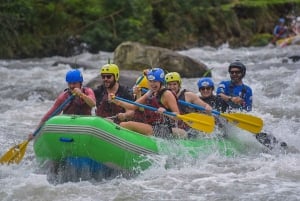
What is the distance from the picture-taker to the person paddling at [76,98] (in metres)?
7.45

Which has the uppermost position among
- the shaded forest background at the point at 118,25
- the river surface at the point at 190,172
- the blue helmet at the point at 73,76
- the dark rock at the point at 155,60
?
the shaded forest background at the point at 118,25

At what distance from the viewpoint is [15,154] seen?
7609mm

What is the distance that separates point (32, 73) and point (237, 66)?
8364mm

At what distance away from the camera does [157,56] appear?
15391 millimetres

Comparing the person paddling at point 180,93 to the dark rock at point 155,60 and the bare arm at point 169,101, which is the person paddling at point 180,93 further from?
the dark rock at point 155,60

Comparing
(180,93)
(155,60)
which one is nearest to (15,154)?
(180,93)

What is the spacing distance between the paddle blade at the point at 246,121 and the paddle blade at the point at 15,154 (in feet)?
8.46

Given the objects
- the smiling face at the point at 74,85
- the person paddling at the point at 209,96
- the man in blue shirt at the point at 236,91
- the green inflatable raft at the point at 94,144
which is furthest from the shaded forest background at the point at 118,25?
the green inflatable raft at the point at 94,144

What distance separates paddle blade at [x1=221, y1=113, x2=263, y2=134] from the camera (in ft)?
26.9

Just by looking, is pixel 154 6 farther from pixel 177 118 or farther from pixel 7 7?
pixel 177 118

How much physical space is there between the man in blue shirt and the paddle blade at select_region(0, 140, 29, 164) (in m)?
3.04

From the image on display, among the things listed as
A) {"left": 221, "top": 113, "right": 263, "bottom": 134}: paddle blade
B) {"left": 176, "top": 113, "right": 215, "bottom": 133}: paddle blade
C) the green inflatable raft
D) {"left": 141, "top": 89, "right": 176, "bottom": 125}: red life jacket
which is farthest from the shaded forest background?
the green inflatable raft

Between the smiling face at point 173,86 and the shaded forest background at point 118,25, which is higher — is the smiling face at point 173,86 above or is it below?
below

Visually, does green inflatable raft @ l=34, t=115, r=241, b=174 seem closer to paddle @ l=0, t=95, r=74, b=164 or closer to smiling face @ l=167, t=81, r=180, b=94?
paddle @ l=0, t=95, r=74, b=164
